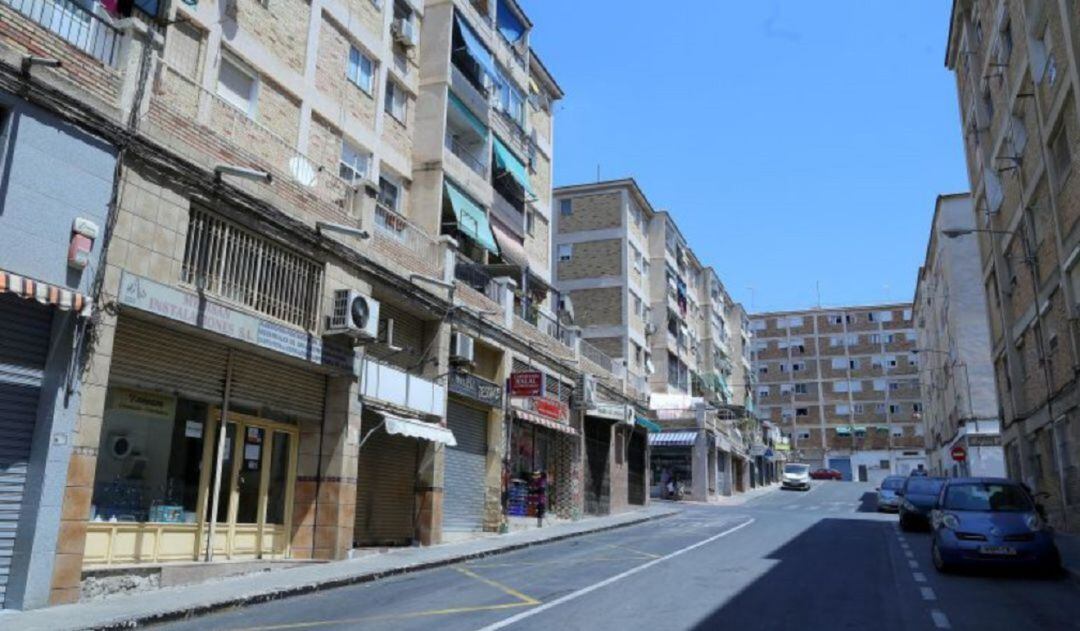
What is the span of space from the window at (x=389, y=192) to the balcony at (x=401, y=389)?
5.37m

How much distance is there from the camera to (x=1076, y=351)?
18906mm

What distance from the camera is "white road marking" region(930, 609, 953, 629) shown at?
8688mm

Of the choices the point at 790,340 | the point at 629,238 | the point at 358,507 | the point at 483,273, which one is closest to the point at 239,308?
the point at 358,507

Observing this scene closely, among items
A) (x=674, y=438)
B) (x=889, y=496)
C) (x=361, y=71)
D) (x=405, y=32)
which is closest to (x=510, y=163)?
(x=405, y=32)

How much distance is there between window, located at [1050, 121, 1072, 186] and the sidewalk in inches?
630

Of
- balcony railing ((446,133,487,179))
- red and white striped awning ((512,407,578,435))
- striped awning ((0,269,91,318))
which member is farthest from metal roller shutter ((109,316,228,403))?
balcony railing ((446,133,487,179))

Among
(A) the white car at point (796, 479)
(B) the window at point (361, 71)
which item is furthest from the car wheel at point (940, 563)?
(A) the white car at point (796, 479)

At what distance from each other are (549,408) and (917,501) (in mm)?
11118

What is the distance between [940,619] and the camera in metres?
9.12

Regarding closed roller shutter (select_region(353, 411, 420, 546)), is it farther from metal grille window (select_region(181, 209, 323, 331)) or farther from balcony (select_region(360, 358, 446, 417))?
metal grille window (select_region(181, 209, 323, 331))

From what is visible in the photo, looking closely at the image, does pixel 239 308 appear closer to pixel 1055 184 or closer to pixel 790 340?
pixel 1055 184

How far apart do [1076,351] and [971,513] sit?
8059mm

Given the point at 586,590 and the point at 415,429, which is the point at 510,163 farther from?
the point at 586,590

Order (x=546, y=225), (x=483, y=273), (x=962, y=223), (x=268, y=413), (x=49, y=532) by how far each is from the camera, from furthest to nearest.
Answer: (x=962, y=223) < (x=546, y=225) < (x=483, y=273) < (x=268, y=413) < (x=49, y=532)
